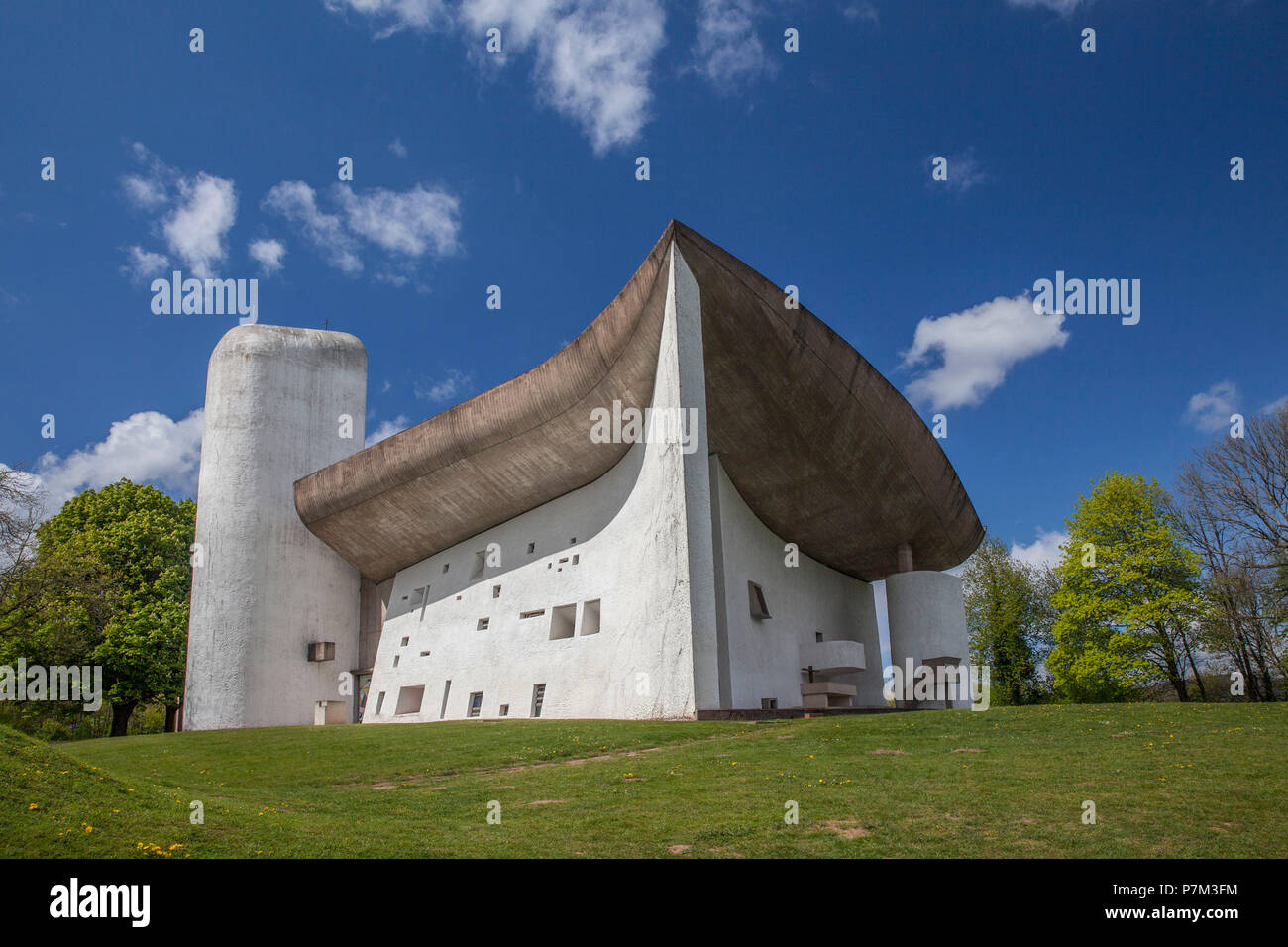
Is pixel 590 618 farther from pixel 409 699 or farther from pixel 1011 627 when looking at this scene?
pixel 1011 627

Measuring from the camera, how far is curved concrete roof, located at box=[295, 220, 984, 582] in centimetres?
1975

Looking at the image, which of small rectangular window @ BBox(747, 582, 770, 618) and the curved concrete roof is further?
small rectangular window @ BBox(747, 582, 770, 618)

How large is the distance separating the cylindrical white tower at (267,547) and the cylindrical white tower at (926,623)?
19012 millimetres

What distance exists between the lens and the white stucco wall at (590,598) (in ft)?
57.1

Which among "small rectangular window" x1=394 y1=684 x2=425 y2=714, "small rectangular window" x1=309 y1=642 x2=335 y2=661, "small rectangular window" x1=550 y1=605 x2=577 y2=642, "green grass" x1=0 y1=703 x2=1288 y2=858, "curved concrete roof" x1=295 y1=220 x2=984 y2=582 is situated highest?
"curved concrete roof" x1=295 y1=220 x2=984 y2=582

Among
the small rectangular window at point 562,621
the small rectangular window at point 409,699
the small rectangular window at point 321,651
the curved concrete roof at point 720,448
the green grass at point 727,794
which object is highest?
the curved concrete roof at point 720,448

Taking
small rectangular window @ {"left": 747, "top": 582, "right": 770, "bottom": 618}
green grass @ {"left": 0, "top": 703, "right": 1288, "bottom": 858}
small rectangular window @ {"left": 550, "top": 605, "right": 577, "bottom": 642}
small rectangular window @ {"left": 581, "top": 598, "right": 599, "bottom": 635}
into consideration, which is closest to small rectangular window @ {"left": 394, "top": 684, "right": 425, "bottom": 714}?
small rectangular window @ {"left": 550, "top": 605, "right": 577, "bottom": 642}

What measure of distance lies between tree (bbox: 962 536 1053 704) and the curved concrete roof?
8969mm

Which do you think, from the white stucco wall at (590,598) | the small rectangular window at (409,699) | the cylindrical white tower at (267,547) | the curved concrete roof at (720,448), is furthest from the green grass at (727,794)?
the cylindrical white tower at (267,547)

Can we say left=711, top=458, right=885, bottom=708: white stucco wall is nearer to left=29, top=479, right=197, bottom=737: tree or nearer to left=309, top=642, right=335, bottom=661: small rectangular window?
left=309, top=642, right=335, bottom=661: small rectangular window

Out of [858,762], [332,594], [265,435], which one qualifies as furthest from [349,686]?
[858,762]

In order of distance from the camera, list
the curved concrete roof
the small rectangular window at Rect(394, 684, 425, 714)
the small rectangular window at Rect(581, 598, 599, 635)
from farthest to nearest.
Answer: the small rectangular window at Rect(394, 684, 425, 714) → the small rectangular window at Rect(581, 598, 599, 635) → the curved concrete roof

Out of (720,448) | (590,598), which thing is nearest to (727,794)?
(590,598)

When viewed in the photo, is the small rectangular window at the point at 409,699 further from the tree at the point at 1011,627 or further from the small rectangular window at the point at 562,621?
the tree at the point at 1011,627
